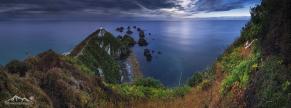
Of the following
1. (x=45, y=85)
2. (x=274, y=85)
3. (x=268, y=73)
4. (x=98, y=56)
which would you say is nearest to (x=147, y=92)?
(x=45, y=85)

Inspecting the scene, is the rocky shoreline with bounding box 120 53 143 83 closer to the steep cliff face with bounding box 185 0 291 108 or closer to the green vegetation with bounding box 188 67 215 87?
the green vegetation with bounding box 188 67 215 87

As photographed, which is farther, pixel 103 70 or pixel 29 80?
pixel 103 70

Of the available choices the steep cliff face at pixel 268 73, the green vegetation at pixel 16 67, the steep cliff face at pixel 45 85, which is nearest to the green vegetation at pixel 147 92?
the steep cliff face at pixel 45 85

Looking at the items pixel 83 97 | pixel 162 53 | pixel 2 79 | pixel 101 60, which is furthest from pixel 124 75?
pixel 2 79

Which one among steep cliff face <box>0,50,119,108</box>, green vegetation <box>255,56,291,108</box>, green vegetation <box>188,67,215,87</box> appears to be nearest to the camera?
green vegetation <box>255,56,291,108</box>

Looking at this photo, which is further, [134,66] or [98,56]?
[134,66]

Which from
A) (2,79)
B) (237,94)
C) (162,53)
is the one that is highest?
(2,79)

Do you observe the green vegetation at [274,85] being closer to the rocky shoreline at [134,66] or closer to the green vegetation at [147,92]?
A: the green vegetation at [147,92]

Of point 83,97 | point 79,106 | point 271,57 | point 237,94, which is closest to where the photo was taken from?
point 271,57

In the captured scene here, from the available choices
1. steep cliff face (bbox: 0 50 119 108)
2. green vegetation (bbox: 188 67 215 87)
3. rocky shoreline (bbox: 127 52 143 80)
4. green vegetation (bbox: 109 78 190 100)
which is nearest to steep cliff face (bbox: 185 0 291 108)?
steep cliff face (bbox: 0 50 119 108)

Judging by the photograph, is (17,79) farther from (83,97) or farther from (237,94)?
(237,94)

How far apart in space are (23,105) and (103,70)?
2424 inches

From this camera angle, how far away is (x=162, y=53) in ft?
478

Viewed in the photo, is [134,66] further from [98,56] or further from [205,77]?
[205,77]
